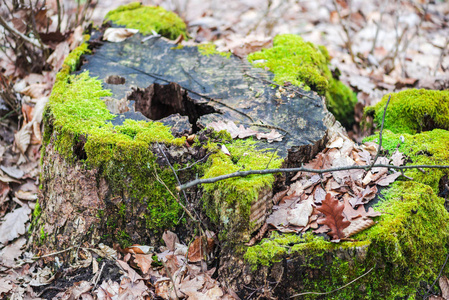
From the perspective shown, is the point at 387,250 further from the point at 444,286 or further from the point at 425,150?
the point at 425,150

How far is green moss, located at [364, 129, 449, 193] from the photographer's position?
8.94 ft

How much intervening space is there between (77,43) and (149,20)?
98 centimetres

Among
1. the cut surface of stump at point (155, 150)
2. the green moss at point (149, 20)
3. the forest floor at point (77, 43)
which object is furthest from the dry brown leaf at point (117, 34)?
the cut surface of stump at point (155, 150)

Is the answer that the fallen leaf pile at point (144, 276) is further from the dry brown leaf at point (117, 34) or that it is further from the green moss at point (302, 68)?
the dry brown leaf at point (117, 34)

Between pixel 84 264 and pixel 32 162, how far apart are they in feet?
5.98

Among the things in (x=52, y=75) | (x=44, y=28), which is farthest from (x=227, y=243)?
(x=44, y=28)

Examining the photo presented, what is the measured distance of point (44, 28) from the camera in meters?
4.75

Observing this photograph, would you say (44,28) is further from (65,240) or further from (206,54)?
(65,240)

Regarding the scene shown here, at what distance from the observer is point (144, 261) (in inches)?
113

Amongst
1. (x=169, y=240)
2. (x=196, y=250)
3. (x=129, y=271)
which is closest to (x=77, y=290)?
(x=129, y=271)

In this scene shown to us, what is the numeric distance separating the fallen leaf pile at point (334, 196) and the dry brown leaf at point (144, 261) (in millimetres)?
1040

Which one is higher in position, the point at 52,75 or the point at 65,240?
the point at 52,75

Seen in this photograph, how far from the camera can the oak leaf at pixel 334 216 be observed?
2250mm

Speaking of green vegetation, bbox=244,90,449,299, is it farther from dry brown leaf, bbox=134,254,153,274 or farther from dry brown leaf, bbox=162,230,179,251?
dry brown leaf, bbox=134,254,153,274
